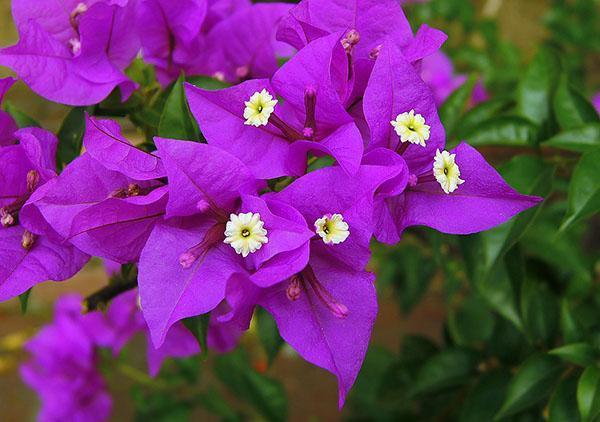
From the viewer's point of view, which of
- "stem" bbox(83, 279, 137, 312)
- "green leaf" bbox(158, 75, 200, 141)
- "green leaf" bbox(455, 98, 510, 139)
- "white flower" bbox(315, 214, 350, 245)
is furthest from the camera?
"green leaf" bbox(455, 98, 510, 139)

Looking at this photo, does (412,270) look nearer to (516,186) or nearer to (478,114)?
(478,114)

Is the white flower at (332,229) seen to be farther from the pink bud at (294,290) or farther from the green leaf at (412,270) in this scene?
the green leaf at (412,270)

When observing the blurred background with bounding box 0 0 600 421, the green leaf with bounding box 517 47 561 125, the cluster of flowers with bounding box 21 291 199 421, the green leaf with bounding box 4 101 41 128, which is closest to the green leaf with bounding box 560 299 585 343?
the blurred background with bounding box 0 0 600 421

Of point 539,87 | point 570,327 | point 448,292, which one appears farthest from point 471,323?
point 539,87

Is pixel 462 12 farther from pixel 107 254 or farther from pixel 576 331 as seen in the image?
pixel 107 254

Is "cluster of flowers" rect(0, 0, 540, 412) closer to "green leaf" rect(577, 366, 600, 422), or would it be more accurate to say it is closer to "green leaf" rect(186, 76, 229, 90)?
"green leaf" rect(186, 76, 229, 90)

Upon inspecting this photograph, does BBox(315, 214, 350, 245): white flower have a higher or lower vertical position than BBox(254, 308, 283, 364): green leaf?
higher

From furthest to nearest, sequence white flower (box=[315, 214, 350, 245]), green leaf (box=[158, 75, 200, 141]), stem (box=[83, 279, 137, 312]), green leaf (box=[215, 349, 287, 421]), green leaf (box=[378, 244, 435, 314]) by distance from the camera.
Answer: green leaf (box=[378, 244, 435, 314]) < green leaf (box=[215, 349, 287, 421]) < stem (box=[83, 279, 137, 312]) < green leaf (box=[158, 75, 200, 141]) < white flower (box=[315, 214, 350, 245])

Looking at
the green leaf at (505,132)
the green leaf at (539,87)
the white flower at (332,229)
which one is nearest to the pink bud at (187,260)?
the white flower at (332,229)

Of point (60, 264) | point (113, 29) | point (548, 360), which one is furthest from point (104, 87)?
point (548, 360)
